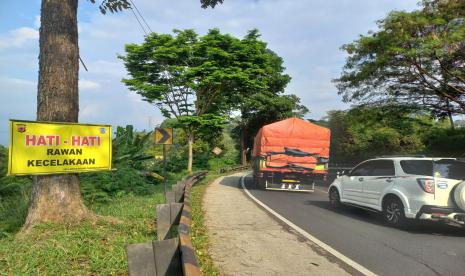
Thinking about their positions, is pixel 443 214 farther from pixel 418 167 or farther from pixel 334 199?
pixel 334 199

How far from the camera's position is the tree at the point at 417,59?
61.6ft

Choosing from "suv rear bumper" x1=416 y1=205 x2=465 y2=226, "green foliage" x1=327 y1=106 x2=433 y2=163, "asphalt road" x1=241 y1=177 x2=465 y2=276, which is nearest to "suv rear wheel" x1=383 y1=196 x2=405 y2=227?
"asphalt road" x1=241 y1=177 x2=465 y2=276

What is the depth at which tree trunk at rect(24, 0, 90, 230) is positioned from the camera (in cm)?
716

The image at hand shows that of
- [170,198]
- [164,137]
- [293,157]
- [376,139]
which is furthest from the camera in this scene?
[376,139]

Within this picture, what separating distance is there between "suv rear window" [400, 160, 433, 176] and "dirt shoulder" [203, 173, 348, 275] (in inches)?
128

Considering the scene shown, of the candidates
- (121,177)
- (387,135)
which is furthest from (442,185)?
(387,135)

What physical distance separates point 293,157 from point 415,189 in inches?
350

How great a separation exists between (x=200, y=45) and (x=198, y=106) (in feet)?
16.6

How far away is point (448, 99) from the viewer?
2328cm

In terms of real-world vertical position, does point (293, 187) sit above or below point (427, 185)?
below

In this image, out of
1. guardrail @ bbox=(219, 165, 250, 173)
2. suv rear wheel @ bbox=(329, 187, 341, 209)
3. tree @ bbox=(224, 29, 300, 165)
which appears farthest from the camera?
tree @ bbox=(224, 29, 300, 165)

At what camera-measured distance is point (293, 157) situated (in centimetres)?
1778

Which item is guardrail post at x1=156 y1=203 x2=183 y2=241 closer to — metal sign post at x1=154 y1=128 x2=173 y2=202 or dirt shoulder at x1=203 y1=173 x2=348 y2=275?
dirt shoulder at x1=203 y1=173 x2=348 y2=275

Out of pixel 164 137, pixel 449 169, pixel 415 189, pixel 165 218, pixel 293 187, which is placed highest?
pixel 164 137
